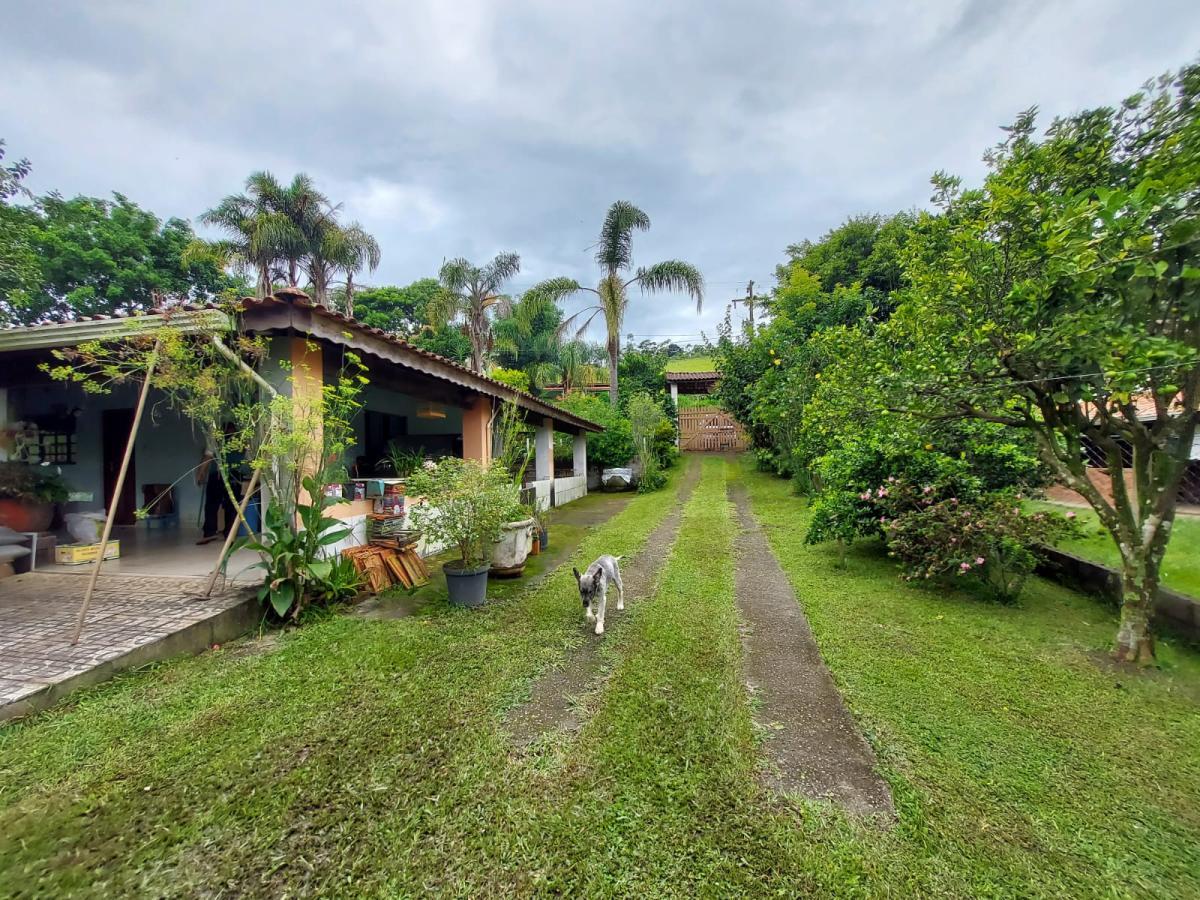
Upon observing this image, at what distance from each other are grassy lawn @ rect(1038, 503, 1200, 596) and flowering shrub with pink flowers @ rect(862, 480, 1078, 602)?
0.41 meters

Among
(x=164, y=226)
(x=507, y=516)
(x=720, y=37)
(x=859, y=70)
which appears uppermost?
(x=164, y=226)

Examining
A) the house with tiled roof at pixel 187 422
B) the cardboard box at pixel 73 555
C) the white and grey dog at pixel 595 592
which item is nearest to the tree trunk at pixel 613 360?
the house with tiled roof at pixel 187 422

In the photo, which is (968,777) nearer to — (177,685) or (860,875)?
(860,875)

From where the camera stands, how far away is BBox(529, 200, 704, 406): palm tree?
50.8 feet

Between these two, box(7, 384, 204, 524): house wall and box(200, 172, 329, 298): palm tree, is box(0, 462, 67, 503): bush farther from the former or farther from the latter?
box(200, 172, 329, 298): palm tree

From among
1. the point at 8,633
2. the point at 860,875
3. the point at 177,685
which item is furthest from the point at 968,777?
the point at 8,633

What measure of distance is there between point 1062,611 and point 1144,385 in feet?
8.12

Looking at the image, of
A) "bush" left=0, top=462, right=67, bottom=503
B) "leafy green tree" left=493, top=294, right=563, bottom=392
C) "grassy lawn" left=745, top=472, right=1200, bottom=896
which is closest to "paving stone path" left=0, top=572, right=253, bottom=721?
"bush" left=0, top=462, right=67, bottom=503

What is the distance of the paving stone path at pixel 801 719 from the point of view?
7.02 ft

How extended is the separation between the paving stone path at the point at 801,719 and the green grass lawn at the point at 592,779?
10 centimetres

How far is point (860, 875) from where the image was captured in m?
1.68

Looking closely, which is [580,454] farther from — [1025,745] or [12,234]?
[1025,745]

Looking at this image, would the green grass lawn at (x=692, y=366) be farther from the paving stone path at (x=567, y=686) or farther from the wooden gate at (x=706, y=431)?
the paving stone path at (x=567, y=686)

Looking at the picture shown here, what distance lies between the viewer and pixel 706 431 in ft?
71.6
